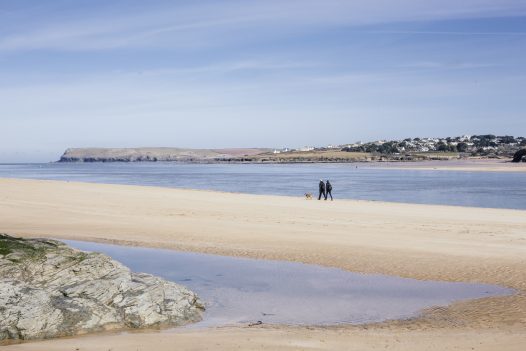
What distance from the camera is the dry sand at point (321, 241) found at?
10656 mm

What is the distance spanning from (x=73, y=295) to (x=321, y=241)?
1229 centimetres

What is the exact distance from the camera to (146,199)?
4006cm

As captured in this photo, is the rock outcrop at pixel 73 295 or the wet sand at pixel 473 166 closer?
the rock outcrop at pixel 73 295

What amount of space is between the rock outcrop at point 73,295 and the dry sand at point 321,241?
556 mm

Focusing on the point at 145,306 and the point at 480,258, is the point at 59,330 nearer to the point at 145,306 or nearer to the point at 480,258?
the point at 145,306

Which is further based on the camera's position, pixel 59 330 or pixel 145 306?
pixel 145 306

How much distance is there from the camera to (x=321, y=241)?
22734 millimetres

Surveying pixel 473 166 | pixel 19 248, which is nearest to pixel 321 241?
pixel 19 248

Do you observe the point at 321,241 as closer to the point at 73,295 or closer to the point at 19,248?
the point at 19,248

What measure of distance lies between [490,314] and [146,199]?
29.7 metres

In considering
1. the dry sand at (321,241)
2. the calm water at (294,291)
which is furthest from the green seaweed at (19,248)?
the calm water at (294,291)

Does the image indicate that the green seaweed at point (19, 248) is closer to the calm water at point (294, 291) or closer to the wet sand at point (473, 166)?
the calm water at point (294, 291)

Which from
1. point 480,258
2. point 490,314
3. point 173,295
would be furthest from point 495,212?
point 173,295

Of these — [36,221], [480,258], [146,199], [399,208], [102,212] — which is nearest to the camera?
[480,258]
